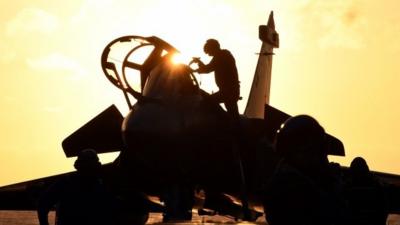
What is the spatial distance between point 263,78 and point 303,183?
21329mm

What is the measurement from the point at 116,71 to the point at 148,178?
2680 millimetres

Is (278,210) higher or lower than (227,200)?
higher

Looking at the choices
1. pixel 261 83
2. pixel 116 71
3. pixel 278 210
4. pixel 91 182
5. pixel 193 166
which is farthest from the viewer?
pixel 261 83

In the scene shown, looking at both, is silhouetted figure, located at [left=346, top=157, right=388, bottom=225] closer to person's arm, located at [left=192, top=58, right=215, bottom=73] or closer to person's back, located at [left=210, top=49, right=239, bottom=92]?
person's back, located at [left=210, top=49, right=239, bottom=92]

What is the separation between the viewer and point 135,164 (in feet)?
39.0

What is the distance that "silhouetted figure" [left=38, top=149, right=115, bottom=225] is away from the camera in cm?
539

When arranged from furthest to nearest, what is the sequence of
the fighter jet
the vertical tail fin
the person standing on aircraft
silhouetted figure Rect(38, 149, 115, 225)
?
the vertical tail fin, the person standing on aircraft, the fighter jet, silhouetted figure Rect(38, 149, 115, 225)

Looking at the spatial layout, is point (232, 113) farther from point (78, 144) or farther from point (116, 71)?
point (78, 144)

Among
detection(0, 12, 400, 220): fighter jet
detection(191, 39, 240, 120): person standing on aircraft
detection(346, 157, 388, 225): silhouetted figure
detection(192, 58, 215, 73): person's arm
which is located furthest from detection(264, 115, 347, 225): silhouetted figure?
detection(192, 58, 215, 73): person's arm

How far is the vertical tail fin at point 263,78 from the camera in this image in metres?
22.5

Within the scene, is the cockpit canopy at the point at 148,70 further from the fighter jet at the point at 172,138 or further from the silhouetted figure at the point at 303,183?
→ the silhouetted figure at the point at 303,183

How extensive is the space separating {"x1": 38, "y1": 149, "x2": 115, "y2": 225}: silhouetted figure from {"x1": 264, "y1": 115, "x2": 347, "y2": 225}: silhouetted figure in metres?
2.13

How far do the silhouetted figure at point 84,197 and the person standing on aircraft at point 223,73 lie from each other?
721 centimetres

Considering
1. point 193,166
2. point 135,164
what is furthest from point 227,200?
point 135,164
